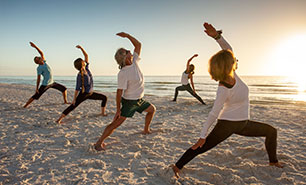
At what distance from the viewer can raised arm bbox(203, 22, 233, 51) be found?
7.64 feet

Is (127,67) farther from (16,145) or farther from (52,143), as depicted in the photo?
(16,145)

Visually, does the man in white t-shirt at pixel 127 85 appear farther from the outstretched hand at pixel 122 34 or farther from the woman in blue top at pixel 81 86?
the woman in blue top at pixel 81 86

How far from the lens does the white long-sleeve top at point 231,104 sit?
77.9 inches

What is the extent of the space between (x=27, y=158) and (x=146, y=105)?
2245 millimetres

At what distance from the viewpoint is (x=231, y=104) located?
2141 millimetres

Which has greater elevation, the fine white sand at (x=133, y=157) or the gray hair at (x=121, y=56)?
the gray hair at (x=121, y=56)

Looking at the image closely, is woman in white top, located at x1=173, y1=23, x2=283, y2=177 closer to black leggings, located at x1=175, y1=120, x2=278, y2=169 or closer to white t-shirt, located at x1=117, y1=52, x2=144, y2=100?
black leggings, located at x1=175, y1=120, x2=278, y2=169

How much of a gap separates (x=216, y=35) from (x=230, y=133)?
1.24 metres

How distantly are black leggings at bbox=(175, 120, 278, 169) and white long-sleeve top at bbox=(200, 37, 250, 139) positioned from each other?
92mm

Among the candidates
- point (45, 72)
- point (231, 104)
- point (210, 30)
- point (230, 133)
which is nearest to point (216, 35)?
Answer: point (210, 30)

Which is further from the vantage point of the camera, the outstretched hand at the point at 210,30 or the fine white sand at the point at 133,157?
the fine white sand at the point at 133,157

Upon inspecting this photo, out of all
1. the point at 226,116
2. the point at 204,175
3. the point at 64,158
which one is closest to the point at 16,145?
the point at 64,158

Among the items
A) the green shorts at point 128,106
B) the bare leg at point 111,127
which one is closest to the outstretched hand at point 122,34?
the green shorts at point 128,106

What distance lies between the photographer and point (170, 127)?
5.03 metres
